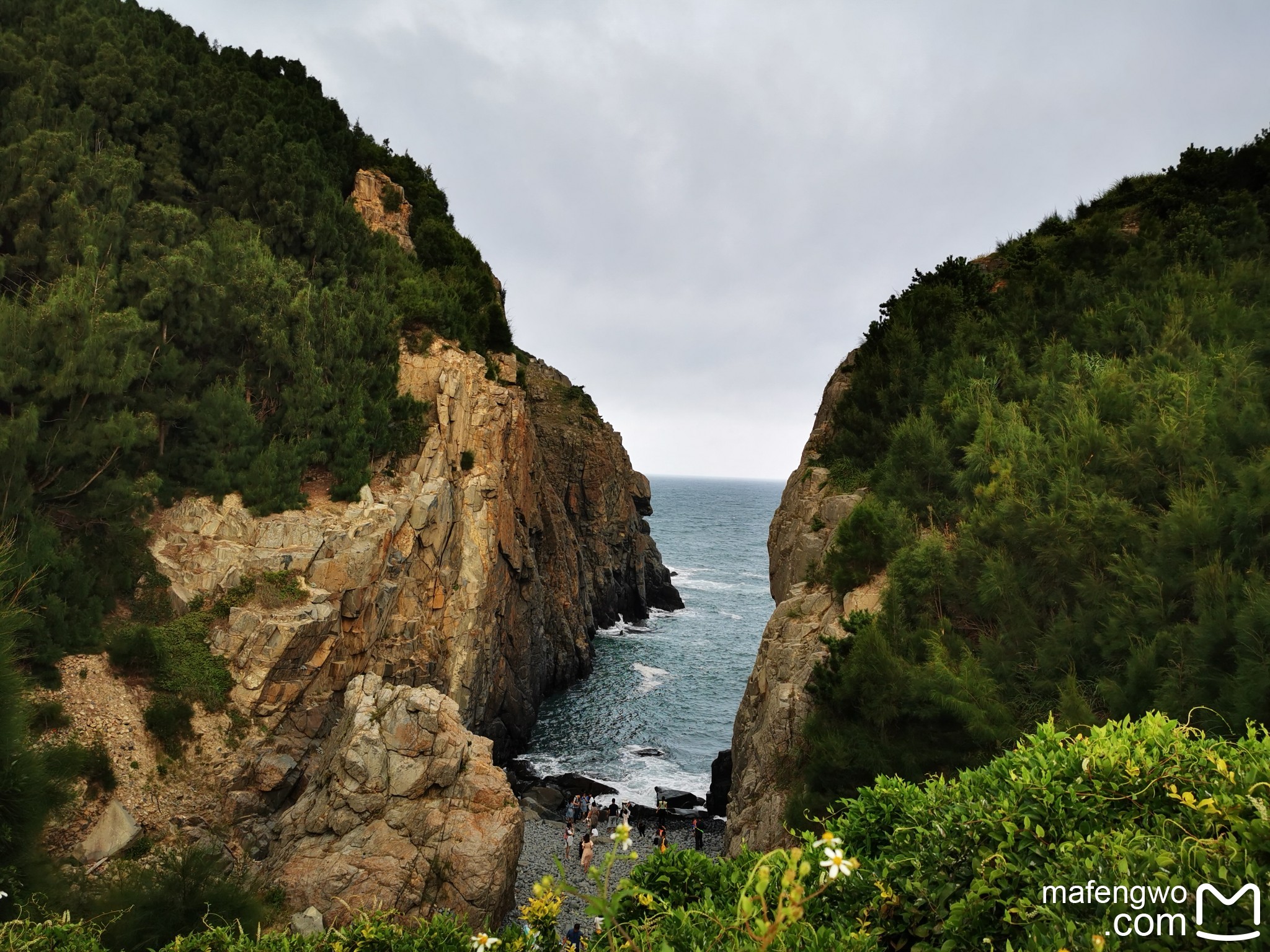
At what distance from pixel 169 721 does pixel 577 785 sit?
17.4 meters

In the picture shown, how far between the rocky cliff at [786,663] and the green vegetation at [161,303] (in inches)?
632

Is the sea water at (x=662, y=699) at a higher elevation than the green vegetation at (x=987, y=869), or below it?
below

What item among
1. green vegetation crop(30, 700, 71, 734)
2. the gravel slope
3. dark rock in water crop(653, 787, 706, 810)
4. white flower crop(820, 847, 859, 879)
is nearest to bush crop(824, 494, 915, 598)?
the gravel slope


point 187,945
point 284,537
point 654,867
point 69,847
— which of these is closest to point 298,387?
point 284,537

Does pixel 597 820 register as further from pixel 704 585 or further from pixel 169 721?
pixel 704 585

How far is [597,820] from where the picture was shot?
25.6 m

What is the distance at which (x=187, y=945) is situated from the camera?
679 centimetres

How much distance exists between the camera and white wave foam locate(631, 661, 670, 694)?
41781mm

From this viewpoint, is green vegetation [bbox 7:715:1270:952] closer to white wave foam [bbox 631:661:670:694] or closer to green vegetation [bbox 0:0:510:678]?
green vegetation [bbox 0:0:510:678]

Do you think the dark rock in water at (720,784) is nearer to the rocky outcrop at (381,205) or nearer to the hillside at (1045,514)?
the hillside at (1045,514)

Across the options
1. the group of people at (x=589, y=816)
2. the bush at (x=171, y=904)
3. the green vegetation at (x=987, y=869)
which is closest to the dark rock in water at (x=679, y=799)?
the group of people at (x=589, y=816)

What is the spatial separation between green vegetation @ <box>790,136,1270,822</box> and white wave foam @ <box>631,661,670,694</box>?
2499 cm

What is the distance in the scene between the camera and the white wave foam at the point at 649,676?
137 feet

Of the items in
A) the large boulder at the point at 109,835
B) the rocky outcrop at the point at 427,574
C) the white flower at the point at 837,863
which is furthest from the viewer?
the rocky outcrop at the point at 427,574
